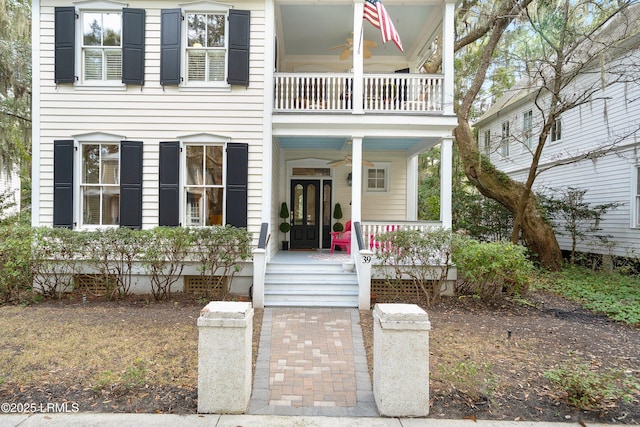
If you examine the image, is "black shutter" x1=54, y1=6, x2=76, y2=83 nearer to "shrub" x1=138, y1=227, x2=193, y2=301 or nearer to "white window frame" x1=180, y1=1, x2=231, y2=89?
"white window frame" x1=180, y1=1, x2=231, y2=89

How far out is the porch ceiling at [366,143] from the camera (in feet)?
28.3

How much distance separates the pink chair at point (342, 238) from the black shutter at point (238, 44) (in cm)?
436

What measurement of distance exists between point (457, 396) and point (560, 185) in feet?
41.0

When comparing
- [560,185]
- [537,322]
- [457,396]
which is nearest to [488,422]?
[457,396]

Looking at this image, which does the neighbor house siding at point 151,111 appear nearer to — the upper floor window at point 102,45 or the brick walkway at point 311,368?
the upper floor window at point 102,45

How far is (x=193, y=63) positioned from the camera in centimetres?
747

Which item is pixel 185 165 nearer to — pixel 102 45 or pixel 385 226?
pixel 102 45

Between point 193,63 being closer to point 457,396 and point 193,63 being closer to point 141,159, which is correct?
point 141,159

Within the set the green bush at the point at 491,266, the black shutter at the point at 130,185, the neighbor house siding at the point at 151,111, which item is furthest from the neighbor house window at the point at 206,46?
the green bush at the point at 491,266

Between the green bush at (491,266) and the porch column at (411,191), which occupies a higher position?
the porch column at (411,191)

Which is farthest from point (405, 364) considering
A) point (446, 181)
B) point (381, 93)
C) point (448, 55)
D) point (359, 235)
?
point (448, 55)

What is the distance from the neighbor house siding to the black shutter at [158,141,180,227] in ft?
0.58

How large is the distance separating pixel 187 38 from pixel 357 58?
3.55m

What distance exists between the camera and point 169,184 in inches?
287
